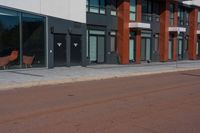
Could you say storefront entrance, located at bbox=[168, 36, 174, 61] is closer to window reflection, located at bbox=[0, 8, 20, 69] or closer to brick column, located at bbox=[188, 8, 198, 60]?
brick column, located at bbox=[188, 8, 198, 60]

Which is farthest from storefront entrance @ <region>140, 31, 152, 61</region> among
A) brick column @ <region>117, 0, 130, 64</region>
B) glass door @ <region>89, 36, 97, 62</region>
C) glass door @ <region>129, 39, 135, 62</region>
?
glass door @ <region>89, 36, 97, 62</region>

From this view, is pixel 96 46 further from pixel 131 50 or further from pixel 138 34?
pixel 138 34

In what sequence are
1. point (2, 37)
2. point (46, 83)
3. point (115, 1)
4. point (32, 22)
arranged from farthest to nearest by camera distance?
point (115, 1), point (32, 22), point (2, 37), point (46, 83)

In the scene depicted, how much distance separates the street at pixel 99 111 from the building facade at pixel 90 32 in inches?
341

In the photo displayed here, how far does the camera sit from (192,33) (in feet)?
157

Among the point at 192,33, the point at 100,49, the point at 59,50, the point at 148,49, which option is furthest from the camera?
the point at 192,33

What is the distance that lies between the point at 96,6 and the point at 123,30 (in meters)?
3.69

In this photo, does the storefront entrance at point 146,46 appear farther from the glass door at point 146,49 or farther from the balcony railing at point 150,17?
the balcony railing at point 150,17

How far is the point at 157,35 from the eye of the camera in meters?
40.3

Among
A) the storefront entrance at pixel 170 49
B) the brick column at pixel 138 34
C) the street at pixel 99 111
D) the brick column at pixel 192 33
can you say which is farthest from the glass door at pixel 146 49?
the street at pixel 99 111

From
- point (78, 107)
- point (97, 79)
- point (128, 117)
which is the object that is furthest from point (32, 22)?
point (128, 117)

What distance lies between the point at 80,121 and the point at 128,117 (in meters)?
1.30

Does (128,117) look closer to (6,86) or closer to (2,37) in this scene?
(6,86)

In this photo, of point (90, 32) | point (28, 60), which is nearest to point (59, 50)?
point (28, 60)
